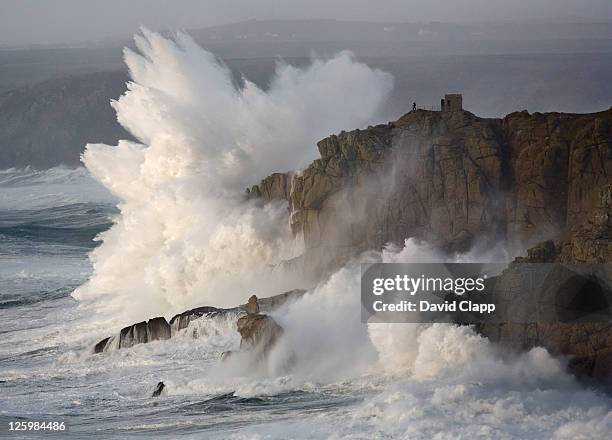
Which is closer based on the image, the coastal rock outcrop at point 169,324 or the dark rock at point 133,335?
the coastal rock outcrop at point 169,324

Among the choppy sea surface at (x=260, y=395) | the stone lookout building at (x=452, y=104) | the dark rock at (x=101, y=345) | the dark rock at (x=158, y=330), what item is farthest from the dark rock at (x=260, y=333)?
the stone lookout building at (x=452, y=104)

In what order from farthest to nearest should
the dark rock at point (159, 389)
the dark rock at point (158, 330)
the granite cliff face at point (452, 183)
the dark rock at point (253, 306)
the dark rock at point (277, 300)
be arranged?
1. the dark rock at point (158, 330)
2. the dark rock at point (277, 300)
3. the granite cliff face at point (452, 183)
4. the dark rock at point (253, 306)
5. the dark rock at point (159, 389)

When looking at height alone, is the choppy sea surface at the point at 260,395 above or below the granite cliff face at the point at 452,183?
below

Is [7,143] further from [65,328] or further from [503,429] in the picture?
[503,429]

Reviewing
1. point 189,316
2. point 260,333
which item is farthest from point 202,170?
point 260,333

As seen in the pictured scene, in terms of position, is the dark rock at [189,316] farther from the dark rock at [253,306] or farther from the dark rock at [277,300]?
the dark rock at [253,306]
